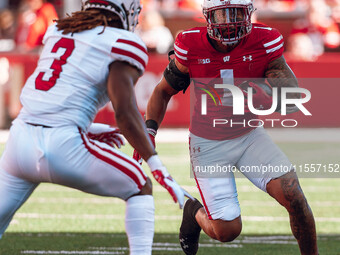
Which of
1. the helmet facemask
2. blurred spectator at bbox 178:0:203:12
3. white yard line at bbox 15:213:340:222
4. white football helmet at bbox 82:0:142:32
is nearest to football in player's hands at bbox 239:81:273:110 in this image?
the helmet facemask

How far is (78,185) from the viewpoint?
11.9 feet

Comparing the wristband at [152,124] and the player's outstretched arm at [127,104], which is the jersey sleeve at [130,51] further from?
the wristband at [152,124]

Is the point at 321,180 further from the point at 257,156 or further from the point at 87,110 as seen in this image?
the point at 87,110

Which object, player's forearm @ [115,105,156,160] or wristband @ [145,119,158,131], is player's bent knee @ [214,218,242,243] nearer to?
wristband @ [145,119,158,131]

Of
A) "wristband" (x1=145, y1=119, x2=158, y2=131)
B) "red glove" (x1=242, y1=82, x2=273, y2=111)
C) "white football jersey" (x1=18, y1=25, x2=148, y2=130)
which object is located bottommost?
"wristband" (x1=145, y1=119, x2=158, y2=131)

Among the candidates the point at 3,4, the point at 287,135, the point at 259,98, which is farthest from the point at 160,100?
the point at 3,4

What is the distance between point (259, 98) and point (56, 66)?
147 cm

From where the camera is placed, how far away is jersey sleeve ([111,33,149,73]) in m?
3.58

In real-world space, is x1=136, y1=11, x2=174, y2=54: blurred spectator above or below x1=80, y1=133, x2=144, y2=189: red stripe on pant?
below

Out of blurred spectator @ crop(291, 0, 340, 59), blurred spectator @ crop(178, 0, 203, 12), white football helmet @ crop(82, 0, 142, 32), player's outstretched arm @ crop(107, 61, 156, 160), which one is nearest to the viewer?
player's outstretched arm @ crop(107, 61, 156, 160)

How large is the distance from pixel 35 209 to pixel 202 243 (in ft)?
6.48

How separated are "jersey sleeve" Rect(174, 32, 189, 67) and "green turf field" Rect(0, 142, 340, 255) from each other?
1.33m

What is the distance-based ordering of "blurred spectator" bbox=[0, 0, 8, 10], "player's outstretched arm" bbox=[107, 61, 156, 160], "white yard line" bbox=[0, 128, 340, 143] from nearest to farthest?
1. "player's outstretched arm" bbox=[107, 61, 156, 160]
2. "white yard line" bbox=[0, 128, 340, 143]
3. "blurred spectator" bbox=[0, 0, 8, 10]

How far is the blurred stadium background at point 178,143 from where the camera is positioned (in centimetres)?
582
